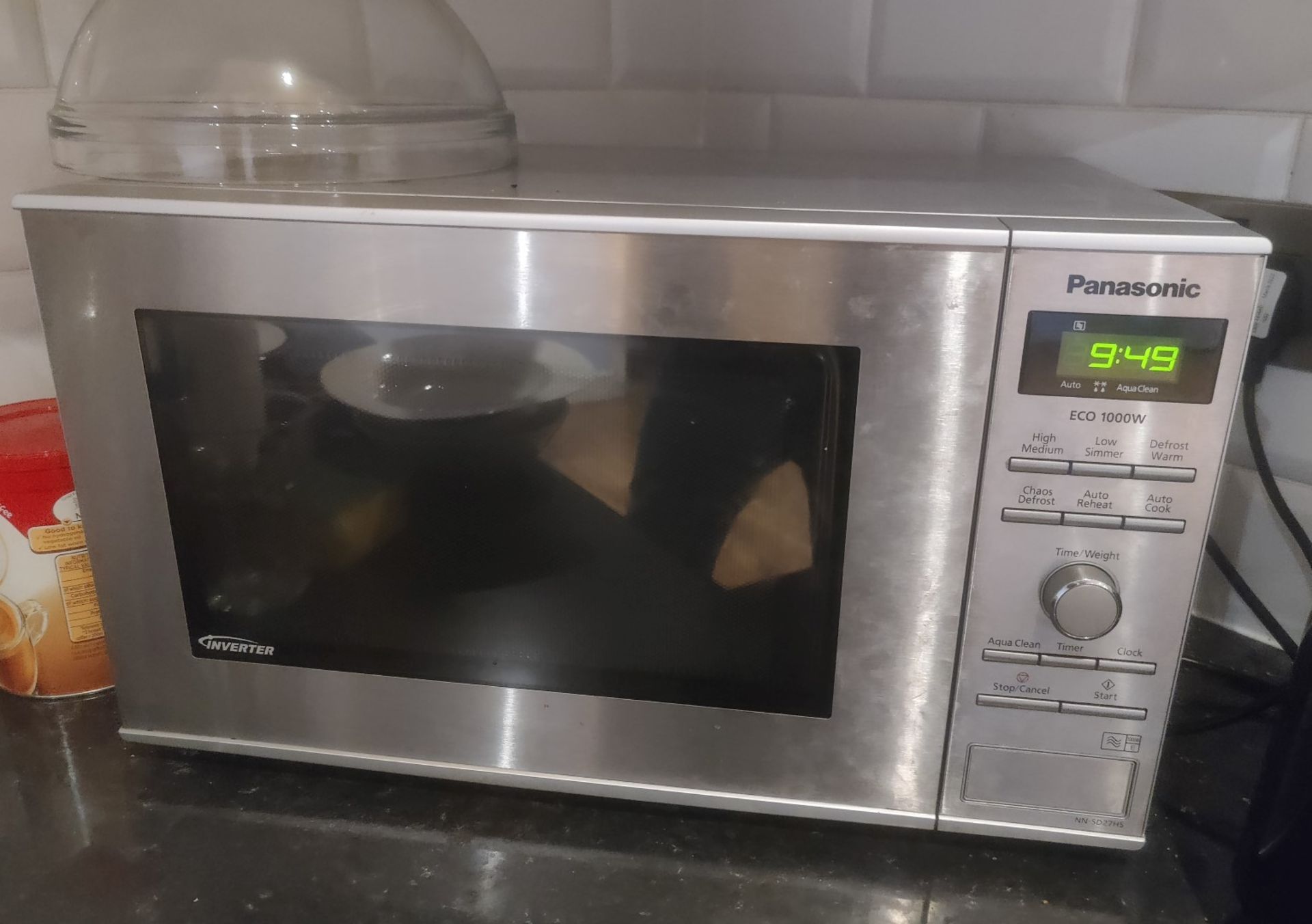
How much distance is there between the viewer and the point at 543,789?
54cm

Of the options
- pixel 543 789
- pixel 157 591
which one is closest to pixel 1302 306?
pixel 543 789

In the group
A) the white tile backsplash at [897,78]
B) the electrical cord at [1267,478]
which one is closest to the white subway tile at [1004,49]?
the white tile backsplash at [897,78]

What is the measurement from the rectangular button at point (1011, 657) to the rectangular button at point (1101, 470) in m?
0.09

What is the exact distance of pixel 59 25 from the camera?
74 cm

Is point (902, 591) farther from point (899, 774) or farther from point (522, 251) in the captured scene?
point (522, 251)

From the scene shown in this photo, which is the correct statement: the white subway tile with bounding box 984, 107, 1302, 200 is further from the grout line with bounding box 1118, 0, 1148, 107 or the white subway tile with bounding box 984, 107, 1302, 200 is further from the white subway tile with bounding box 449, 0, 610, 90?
the white subway tile with bounding box 449, 0, 610, 90

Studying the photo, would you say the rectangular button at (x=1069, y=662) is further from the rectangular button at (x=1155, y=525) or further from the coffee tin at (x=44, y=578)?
the coffee tin at (x=44, y=578)

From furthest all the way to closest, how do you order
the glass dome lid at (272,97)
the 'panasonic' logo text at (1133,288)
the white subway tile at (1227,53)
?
the white subway tile at (1227,53) < the glass dome lid at (272,97) < the 'panasonic' logo text at (1133,288)

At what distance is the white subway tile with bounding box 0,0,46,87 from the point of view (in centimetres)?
73

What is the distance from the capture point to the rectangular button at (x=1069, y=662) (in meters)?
0.46

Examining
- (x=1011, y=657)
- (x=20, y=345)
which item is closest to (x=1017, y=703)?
(x=1011, y=657)

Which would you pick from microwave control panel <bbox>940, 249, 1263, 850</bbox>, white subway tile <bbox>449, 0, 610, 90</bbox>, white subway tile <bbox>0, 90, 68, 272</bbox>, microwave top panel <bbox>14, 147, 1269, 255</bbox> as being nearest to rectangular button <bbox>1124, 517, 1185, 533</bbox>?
microwave control panel <bbox>940, 249, 1263, 850</bbox>

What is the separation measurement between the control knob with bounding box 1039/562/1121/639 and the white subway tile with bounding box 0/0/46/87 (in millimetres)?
802

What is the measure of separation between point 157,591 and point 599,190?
1.08ft
